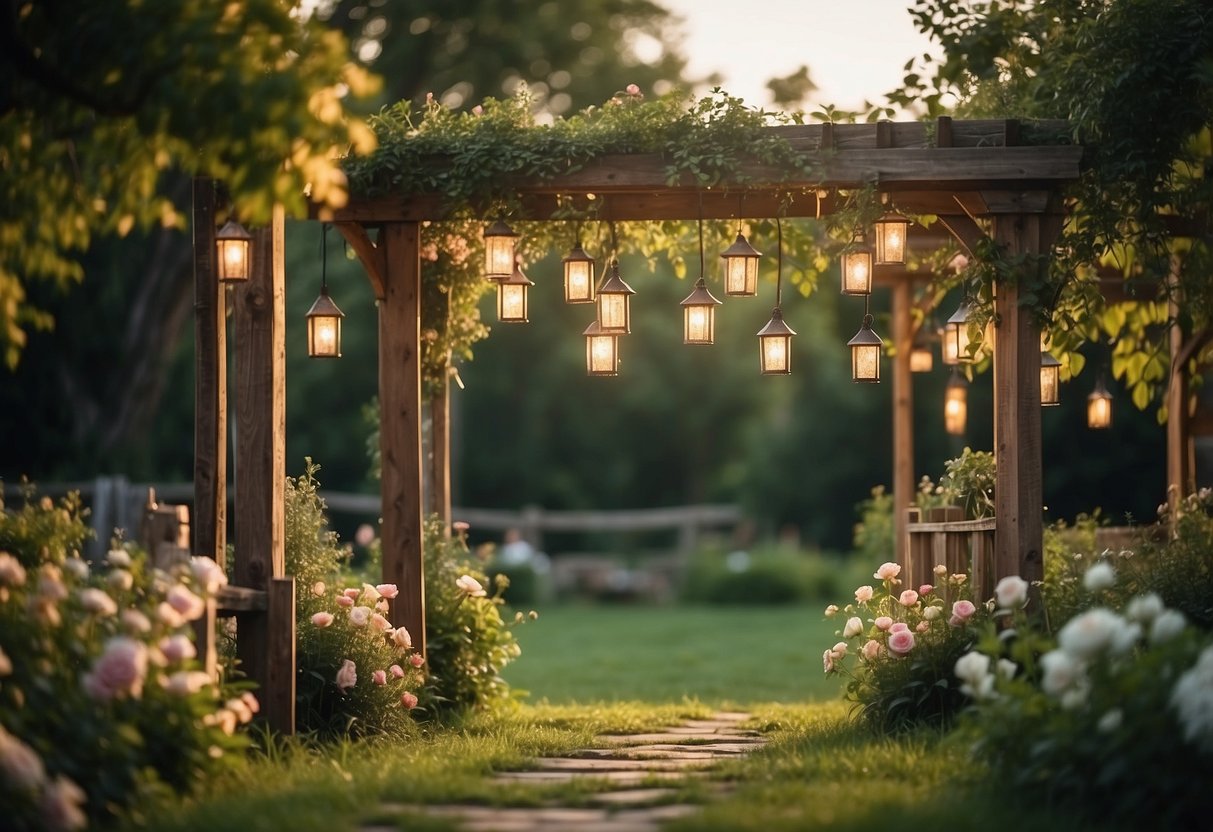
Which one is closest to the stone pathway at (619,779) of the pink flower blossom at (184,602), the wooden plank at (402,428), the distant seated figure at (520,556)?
the pink flower blossom at (184,602)

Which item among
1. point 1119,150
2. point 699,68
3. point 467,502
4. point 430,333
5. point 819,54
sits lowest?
point 467,502

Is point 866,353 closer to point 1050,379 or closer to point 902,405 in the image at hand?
point 1050,379

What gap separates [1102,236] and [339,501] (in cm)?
1480

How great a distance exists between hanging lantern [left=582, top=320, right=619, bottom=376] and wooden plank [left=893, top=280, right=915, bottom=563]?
388cm

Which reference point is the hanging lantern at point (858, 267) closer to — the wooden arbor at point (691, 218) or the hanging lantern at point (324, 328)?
the wooden arbor at point (691, 218)

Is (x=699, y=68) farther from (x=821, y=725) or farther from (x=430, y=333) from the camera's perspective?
(x=821, y=725)

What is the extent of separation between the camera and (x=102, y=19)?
5574 millimetres

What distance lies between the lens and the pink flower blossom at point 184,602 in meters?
5.65

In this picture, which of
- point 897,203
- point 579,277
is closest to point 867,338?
point 897,203

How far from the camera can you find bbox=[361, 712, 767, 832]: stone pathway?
524 cm

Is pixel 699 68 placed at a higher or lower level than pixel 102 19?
higher

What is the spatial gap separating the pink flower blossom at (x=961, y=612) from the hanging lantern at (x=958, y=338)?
1492 millimetres

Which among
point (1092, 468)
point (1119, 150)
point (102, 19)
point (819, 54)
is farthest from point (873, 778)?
point (1092, 468)

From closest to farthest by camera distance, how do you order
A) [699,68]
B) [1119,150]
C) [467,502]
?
[1119,150] → [699,68] → [467,502]
